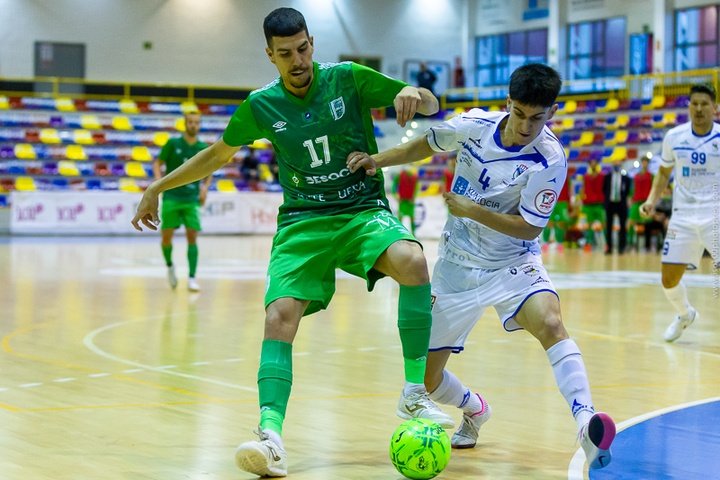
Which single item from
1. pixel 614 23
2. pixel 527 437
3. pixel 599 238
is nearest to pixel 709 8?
pixel 614 23

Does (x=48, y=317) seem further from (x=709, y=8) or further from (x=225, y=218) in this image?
(x=709, y=8)

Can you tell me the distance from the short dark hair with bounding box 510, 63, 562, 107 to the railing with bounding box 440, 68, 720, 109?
68.7ft

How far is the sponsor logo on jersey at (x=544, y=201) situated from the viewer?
4820 millimetres

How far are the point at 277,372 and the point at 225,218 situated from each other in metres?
23.4

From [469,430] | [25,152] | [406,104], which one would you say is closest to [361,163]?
[406,104]

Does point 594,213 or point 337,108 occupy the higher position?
point 337,108

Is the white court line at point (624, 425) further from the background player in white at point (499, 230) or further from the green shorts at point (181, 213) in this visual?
the green shorts at point (181, 213)

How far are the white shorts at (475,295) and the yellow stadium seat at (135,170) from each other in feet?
86.9

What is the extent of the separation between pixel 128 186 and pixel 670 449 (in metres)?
25.9

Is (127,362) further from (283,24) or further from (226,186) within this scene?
(226,186)

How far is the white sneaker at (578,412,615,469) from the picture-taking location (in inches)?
167

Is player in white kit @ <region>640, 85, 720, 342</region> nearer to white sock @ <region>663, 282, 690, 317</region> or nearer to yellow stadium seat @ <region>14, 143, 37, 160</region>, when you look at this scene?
white sock @ <region>663, 282, 690, 317</region>

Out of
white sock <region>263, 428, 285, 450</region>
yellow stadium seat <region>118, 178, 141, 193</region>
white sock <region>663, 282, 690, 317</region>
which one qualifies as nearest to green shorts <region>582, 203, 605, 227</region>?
yellow stadium seat <region>118, 178, 141, 193</region>

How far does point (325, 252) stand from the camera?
4824 mm
